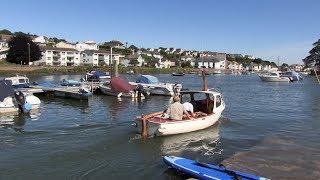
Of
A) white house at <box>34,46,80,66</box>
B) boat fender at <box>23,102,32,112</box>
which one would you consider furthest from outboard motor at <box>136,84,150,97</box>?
white house at <box>34,46,80,66</box>

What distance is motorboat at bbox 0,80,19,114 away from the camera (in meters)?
31.1

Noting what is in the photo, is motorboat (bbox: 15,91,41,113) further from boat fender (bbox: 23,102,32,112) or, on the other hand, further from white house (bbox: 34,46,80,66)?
white house (bbox: 34,46,80,66)

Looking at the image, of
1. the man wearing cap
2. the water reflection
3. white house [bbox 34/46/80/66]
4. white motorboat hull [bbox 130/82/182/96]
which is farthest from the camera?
white house [bbox 34/46/80/66]

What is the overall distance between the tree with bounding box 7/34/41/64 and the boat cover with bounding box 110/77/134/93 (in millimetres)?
86036

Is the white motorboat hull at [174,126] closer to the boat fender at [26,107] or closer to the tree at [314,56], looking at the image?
the boat fender at [26,107]

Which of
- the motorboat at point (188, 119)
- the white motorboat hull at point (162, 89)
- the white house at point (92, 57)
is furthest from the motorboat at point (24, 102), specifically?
the white house at point (92, 57)

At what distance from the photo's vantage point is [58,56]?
159 metres

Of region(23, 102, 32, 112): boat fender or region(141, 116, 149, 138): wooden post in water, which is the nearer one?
region(141, 116, 149, 138): wooden post in water

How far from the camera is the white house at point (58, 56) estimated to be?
505 ft

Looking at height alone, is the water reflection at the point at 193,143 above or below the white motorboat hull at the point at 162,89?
below

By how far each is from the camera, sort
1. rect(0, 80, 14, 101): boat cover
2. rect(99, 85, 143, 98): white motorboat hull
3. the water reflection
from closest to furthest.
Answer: the water reflection → rect(0, 80, 14, 101): boat cover → rect(99, 85, 143, 98): white motorboat hull

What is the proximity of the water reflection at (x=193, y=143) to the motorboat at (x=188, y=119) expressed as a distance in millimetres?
344

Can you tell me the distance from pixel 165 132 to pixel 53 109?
1726 centimetres

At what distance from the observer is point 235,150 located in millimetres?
20219
